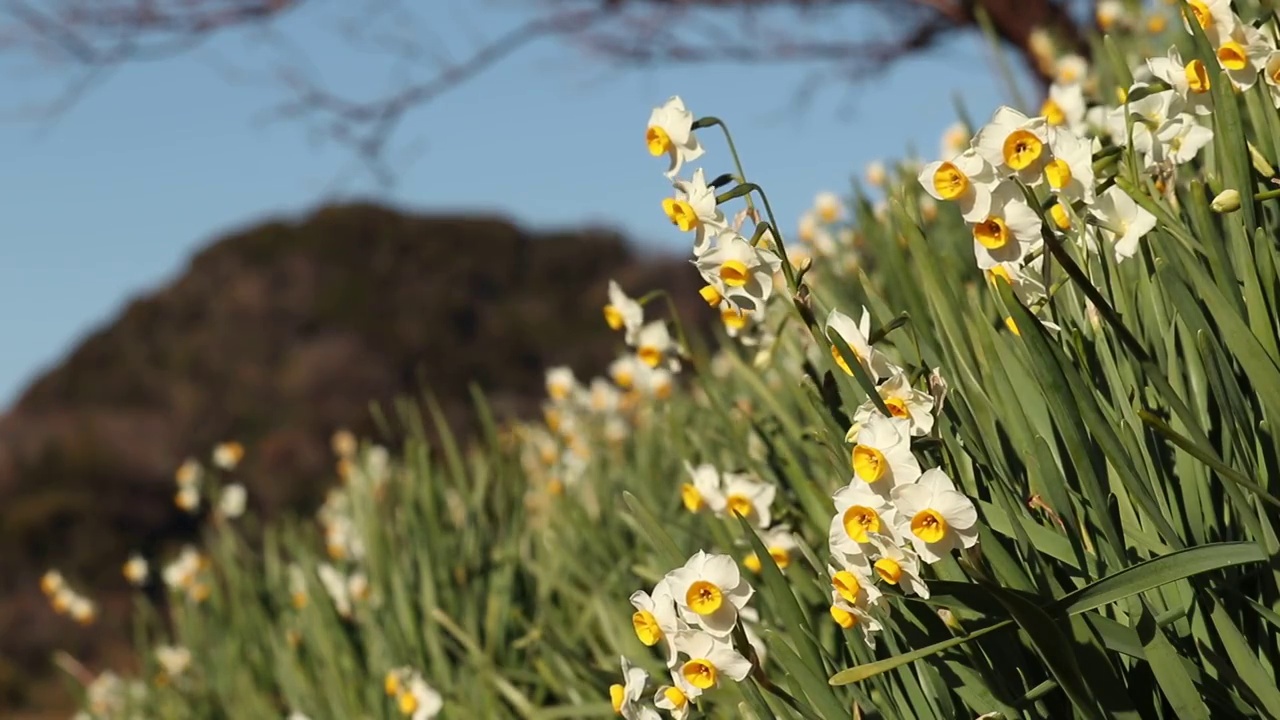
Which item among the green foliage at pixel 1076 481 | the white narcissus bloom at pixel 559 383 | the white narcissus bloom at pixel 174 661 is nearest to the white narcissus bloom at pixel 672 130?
the green foliage at pixel 1076 481

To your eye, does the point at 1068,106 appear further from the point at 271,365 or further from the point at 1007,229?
the point at 271,365

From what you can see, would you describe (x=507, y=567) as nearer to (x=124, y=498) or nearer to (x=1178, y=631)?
(x=1178, y=631)

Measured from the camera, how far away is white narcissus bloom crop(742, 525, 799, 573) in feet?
5.26

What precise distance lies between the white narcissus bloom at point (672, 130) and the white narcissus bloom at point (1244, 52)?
1.80ft

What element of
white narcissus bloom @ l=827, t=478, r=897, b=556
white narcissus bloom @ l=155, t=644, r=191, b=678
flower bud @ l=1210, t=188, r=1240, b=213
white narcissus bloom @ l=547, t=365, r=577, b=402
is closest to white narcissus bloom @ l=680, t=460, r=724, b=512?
white narcissus bloom @ l=827, t=478, r=897, b=556

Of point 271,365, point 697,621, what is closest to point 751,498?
point 697,621

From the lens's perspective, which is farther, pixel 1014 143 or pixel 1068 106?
pixel 1068 106

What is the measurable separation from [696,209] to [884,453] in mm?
345

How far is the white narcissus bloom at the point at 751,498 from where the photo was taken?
5.23 feet

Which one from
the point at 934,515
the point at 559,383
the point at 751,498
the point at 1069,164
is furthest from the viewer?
the point at 559,383

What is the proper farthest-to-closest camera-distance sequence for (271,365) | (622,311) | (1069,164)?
(271,365) → (622,311) → (1069,164)

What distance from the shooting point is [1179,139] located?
1249 mm

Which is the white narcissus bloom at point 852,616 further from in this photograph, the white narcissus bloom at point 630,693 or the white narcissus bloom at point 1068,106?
the white narcissus bloom at point 1068,106

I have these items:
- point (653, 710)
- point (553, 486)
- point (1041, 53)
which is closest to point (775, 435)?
point (653, 710)
